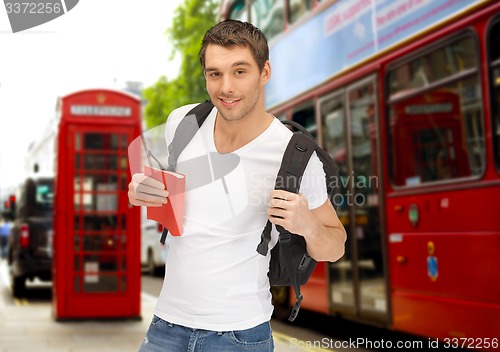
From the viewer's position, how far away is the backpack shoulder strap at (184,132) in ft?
7.52

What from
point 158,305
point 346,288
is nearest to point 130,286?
point 346,288

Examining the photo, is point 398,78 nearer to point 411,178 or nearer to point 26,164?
point 411,178

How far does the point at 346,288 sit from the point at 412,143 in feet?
5.80

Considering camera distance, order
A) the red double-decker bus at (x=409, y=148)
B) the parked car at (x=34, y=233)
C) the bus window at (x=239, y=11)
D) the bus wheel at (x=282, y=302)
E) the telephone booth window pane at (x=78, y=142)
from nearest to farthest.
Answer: the red double-decker bus at (x=409, y=148)
the telephone booth window pane at (x=78, y=142)
the bus wheel at (x=282, y=302)
the bus window at (x=239, y=11)
the parked car at (x=34, y=233)

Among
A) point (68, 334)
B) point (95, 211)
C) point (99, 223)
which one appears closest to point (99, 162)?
point (95, 211)

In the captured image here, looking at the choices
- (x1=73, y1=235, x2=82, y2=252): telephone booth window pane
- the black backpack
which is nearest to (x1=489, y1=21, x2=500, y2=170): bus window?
the black backpack

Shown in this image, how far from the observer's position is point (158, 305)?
7.37 ft

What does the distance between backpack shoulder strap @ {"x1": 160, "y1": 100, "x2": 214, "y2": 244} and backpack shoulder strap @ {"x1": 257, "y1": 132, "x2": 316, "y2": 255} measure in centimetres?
31

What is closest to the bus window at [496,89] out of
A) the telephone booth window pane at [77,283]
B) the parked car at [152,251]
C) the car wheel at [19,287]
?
the telephone booth window pane at [77,283]

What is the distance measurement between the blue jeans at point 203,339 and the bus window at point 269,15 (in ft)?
21.7

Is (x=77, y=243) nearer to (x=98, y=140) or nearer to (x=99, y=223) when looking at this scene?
(x=99, y=223)

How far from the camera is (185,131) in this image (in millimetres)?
2305

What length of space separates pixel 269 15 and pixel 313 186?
7.02 meters

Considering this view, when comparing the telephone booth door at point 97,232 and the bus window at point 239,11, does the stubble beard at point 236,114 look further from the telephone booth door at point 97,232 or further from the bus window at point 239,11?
the bus window at point 239,11
